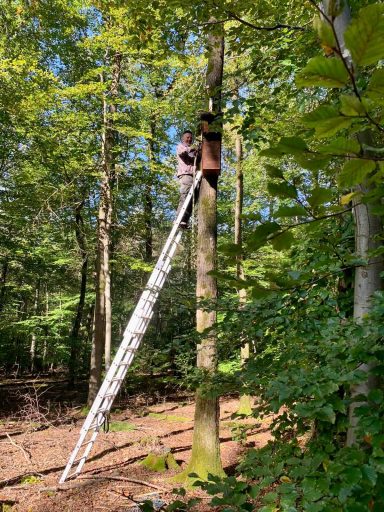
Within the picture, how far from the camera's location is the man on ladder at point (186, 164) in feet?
19.5

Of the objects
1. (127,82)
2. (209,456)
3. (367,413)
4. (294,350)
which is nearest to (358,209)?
(367,413)

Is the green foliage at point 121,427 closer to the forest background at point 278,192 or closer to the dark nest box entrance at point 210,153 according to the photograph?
the forest background at point 278,192

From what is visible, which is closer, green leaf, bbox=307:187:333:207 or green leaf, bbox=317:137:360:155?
green leaf, bbox=317:137:360:155

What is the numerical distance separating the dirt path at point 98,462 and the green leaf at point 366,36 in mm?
2435

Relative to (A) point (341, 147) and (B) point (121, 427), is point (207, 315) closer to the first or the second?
(A) point (341, 147)

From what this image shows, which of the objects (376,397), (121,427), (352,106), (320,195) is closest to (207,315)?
(376,397)

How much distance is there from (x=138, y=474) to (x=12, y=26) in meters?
8.56

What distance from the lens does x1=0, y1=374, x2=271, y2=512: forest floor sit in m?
4.76

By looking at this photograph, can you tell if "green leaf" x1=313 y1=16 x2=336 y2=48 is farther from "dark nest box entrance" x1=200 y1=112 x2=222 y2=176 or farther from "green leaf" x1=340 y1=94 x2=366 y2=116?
"dark nest box entrance" x1=200 y1=112 x2=222 y2=176

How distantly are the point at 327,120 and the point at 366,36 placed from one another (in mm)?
115

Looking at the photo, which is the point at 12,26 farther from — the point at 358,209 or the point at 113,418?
the point at 113,418

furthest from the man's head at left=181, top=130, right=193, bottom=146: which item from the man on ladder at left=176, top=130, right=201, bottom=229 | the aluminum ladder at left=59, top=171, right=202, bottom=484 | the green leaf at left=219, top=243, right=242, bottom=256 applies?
the green leaf at left=219, top=243, right=242, bottom=256

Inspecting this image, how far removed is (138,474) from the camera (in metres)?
5.88

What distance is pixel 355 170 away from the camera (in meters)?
0.62
